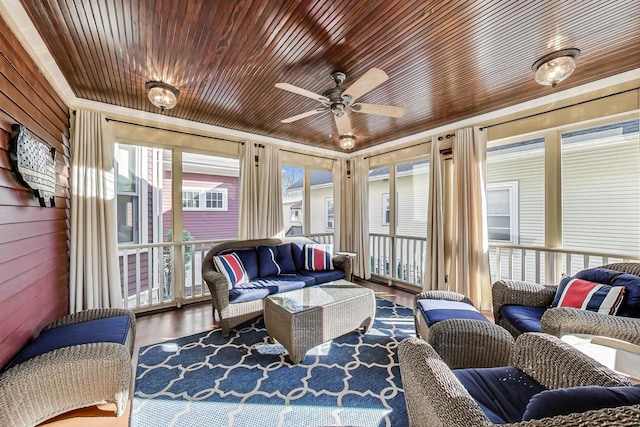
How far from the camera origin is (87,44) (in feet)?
6.73

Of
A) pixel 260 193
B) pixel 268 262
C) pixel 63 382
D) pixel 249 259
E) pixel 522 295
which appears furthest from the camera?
pixel 260 193

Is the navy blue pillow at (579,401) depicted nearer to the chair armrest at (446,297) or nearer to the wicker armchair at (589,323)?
the wicker armchair at (589,323)

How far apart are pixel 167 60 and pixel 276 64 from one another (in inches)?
36.4

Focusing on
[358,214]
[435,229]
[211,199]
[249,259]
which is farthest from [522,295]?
[211,199]

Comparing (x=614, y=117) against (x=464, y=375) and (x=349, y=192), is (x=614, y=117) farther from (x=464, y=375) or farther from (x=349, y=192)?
(x=349, y=192)

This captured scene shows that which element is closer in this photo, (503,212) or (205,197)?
(503,212)

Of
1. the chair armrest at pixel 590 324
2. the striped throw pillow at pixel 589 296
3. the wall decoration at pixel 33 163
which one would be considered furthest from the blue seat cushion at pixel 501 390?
the wall decoration at pixel 33 163

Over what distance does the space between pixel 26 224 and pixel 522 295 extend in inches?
158

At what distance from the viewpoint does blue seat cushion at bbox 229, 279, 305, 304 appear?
9.30ft

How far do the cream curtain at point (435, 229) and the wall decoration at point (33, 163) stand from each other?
4251mm

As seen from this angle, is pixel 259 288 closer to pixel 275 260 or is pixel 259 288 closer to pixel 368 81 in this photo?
pixel 275 260

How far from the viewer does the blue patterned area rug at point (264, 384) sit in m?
1.70

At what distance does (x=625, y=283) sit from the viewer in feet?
6.41

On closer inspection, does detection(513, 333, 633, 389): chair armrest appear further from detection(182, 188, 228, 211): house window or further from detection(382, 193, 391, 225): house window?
detection(182, 188, 228, 211): house window
